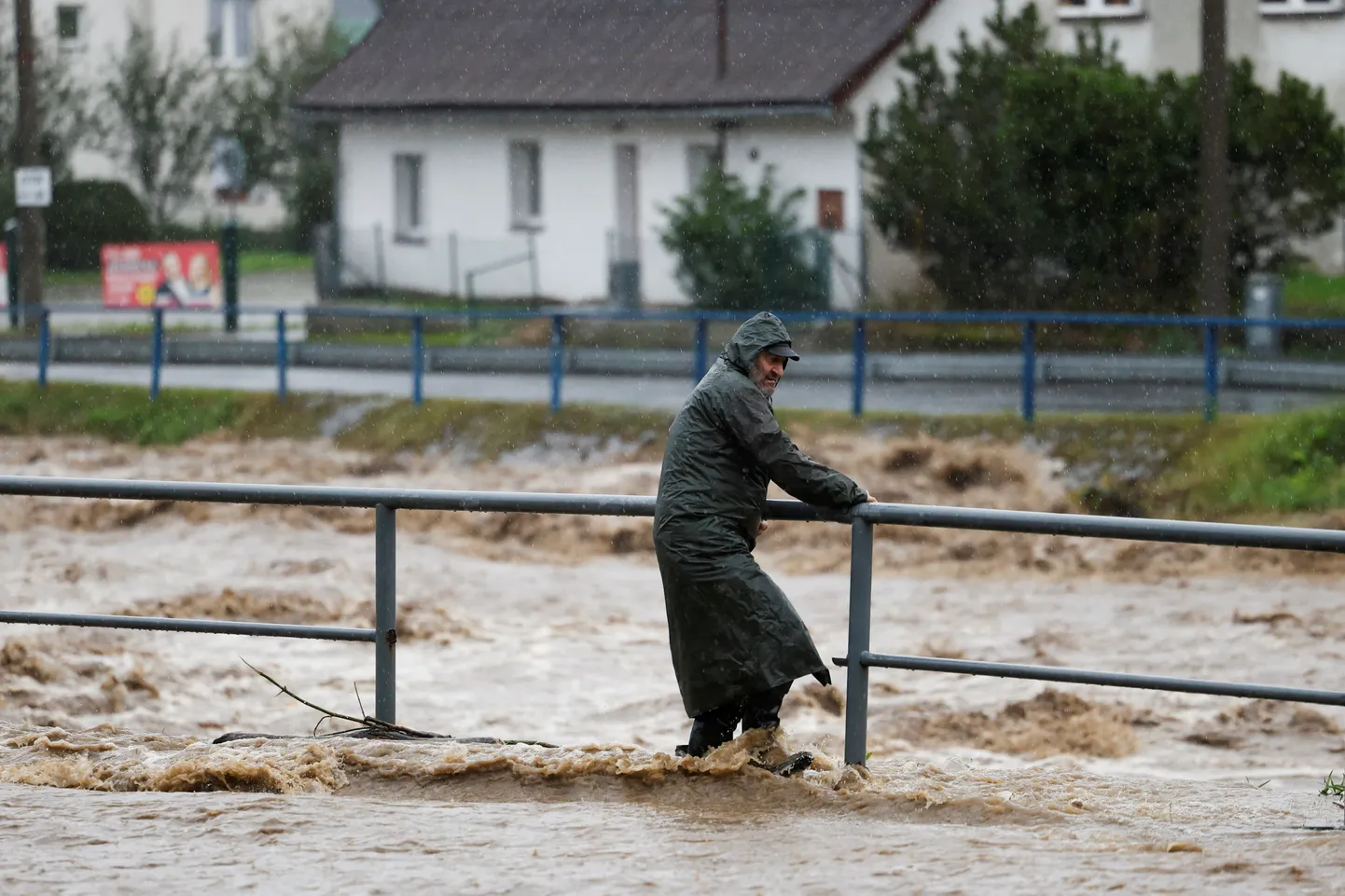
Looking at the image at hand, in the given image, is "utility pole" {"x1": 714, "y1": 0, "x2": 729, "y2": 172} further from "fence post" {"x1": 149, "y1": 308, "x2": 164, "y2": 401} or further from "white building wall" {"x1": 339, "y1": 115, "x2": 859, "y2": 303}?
"fence post" {"x1": 149, "y1": 308, "x2": 164, "y2": 401}

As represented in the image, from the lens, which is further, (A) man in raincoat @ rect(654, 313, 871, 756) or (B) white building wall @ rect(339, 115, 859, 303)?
(B) white building wall @ rect(339, 115, 859, 303)

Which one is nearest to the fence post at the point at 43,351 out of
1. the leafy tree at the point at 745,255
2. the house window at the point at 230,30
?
the leafy tree at the point at 745,255

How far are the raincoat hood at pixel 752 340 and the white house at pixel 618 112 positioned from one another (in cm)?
2175

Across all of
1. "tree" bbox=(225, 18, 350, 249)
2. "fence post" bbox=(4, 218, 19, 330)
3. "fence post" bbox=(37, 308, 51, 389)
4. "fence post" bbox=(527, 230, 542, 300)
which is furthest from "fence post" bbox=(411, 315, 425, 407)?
"tree" bbox=(225, 18, 350, 249)

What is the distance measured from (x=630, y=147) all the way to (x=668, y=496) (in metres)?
26.3

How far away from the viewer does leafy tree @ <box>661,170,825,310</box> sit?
27719 millimetres

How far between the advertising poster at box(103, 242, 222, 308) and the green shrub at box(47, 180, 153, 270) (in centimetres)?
1200

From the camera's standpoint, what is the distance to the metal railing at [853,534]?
589cm

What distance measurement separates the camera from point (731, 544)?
21.3ft

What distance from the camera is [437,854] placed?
5.70 metres

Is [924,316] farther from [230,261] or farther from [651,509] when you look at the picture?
[651,509]

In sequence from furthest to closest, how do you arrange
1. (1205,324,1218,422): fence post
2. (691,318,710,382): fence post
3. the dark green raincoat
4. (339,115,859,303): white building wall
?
(339,115,859,303): white building wall, (691,318,710,382): fence post, (1205,324,1218,422): fence post, the dark green raincoat

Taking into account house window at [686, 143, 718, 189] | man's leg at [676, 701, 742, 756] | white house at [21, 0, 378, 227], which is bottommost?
man's leg at [676, 701, 742, 756]

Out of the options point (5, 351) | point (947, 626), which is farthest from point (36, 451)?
point (947, 626)
